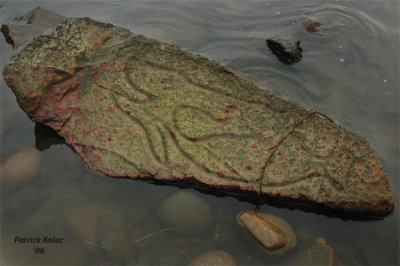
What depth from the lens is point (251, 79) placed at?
14.5 ft

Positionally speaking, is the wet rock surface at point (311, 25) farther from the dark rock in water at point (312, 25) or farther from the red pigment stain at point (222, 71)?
the red pigment stain at point (222, 71)

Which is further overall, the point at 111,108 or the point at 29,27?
the point at 29,27

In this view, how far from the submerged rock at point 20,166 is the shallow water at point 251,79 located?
8cm

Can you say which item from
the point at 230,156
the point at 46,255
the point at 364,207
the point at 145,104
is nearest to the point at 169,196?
the point at 230,156

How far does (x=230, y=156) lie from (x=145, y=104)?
0.93 meters

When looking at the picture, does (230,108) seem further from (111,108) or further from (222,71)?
(111,108)

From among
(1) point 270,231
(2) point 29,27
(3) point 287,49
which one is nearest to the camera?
(1) point 270,231

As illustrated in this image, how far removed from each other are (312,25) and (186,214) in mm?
3686

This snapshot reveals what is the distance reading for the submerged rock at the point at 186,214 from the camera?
2.90 m

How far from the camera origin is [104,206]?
10.2 ft

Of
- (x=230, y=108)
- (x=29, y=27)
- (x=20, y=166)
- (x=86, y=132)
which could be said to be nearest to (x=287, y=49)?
(x=230, y=108)

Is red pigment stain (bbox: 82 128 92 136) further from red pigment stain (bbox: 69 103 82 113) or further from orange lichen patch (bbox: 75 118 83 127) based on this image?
red pigment stain (bbox: 69 103 82 113)

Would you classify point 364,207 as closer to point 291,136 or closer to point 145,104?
point 291,136

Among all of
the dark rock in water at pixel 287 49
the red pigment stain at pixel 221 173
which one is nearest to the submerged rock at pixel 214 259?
the red pigment stain at pixel 221 173
